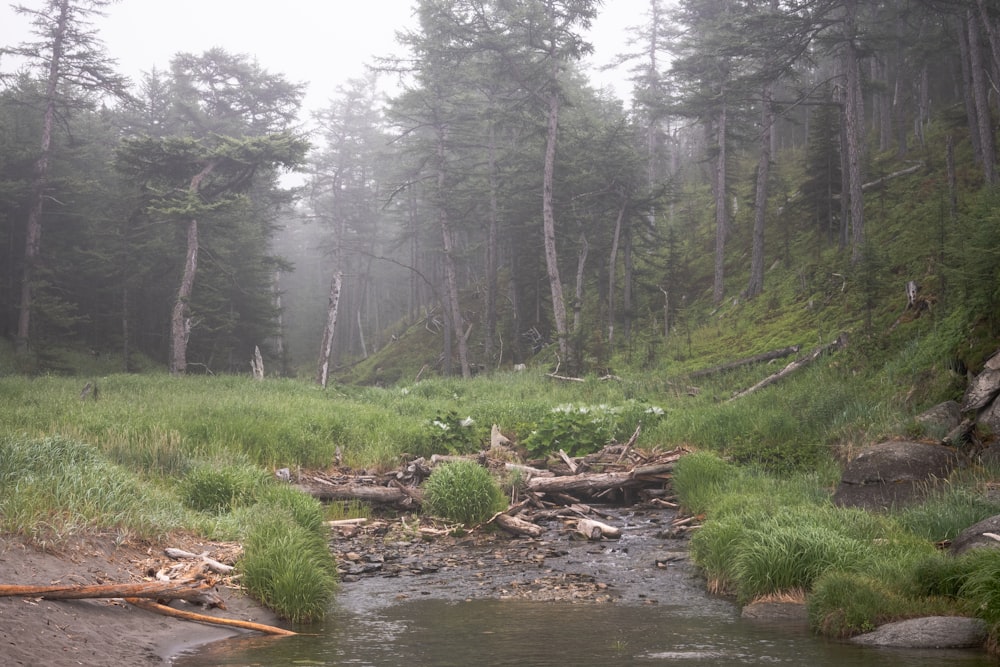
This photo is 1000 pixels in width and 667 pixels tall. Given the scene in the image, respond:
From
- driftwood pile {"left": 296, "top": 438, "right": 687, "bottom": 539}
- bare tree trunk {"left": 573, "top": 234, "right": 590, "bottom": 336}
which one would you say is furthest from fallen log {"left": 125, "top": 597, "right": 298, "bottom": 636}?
bare tree trunk {"left": 573, "top": 234, "right": 590, "bottom": 336}

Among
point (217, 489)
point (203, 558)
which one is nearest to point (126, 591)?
point (203, 558)

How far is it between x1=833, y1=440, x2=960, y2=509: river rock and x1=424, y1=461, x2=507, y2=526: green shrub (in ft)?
16.3

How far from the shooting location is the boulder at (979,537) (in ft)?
21.4

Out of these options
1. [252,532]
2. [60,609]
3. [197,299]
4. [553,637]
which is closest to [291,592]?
[252,532]

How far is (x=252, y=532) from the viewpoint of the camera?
8.05m

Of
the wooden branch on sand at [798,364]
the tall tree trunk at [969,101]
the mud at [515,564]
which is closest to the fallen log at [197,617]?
the mud at [515,564]

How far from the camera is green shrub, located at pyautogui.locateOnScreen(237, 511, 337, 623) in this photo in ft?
23.2

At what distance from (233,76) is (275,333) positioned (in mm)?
15895

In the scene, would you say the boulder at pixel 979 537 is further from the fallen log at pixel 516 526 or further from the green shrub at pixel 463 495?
the green shrub at pixel 463 495

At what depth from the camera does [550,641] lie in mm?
6129

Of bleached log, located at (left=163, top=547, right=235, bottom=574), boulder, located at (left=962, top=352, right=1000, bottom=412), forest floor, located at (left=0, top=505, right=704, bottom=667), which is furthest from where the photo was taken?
boulder, located at (left=962, top=352, right=1000, bottom=412)

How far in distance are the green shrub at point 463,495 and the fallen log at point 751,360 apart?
1114cm

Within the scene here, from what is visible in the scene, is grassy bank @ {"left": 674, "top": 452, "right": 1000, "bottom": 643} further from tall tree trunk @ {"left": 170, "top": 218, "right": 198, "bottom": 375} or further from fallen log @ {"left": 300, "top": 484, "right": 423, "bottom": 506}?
tall tree trunk @ {"left": 170, "top": 218, "right": 198, "bottom": 375}

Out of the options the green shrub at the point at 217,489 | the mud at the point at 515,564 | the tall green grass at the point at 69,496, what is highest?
the tall green grass at the point at 69,496
